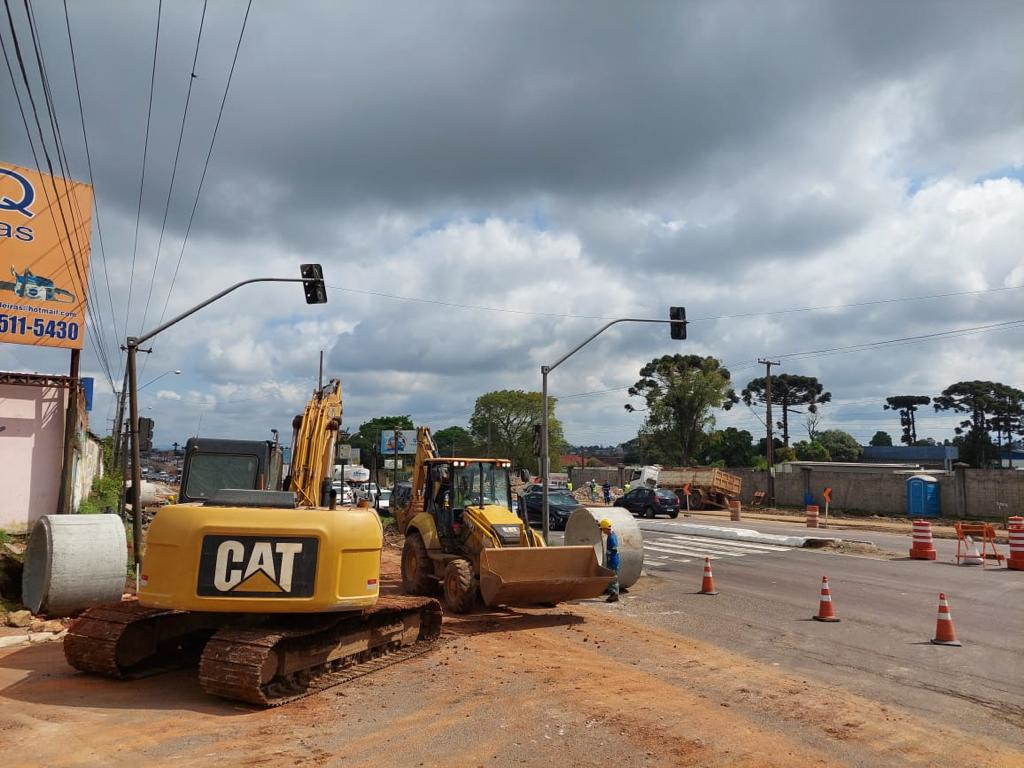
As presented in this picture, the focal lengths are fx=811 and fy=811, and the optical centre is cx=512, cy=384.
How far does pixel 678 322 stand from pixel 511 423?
244ft

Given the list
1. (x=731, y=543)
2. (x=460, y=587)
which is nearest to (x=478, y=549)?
(x=460, y=587)

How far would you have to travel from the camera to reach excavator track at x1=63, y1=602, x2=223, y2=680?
8.32 m

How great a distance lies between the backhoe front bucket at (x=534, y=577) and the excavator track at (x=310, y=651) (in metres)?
1.41

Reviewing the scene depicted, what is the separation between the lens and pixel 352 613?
905 cm

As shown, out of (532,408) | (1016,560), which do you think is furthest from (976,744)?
(532,408)

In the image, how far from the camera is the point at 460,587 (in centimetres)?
1270

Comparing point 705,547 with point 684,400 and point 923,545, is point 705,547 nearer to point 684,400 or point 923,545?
point 923,545

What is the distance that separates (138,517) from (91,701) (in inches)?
383

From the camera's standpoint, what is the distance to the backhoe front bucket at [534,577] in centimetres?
1187

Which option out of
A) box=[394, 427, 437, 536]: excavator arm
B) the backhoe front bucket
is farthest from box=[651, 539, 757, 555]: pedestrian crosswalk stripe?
the backhoe front bucket

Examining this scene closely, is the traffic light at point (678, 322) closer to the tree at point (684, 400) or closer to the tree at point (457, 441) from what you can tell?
the tree at point (684, 400)

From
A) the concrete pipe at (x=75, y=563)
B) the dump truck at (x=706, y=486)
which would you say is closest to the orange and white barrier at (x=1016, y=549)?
the concrete pipe at (x=75, y=563)

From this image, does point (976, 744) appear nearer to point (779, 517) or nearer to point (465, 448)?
point (779, 517)

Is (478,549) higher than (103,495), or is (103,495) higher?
(103,495)
